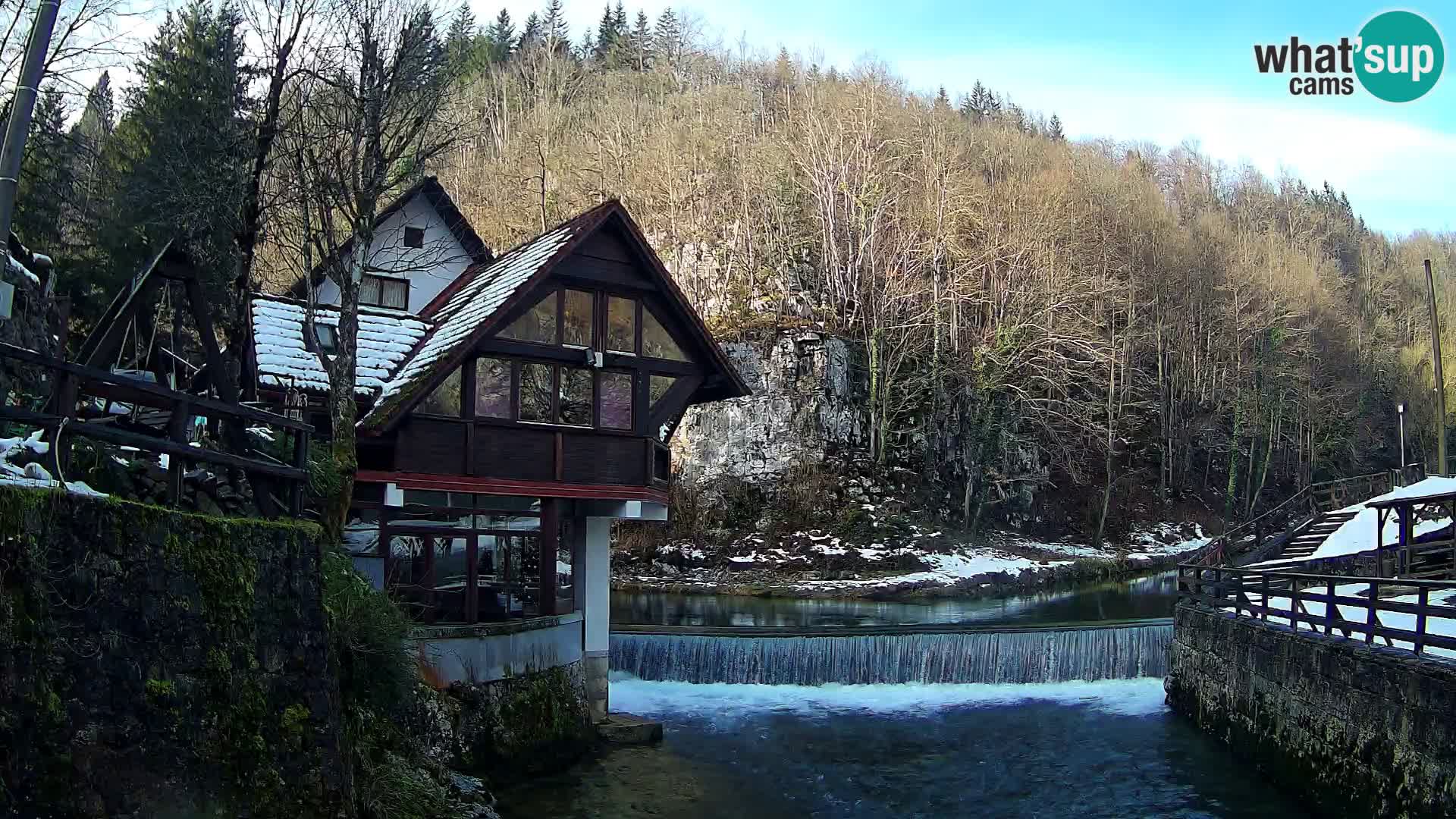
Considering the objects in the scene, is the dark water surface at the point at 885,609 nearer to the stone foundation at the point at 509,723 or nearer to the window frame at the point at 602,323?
the stone foundation at the point at 509,723

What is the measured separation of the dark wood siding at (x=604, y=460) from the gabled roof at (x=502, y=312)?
2160 mm

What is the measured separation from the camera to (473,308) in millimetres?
20000

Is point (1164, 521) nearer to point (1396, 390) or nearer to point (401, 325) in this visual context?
point (1396, 390)

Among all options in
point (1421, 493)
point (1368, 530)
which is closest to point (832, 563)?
point (1368, 530)

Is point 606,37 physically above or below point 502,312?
above

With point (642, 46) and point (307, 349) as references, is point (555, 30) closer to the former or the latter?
point (642, 46)

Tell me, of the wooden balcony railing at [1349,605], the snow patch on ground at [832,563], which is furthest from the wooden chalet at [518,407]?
the snow patch on ground at [832,563]

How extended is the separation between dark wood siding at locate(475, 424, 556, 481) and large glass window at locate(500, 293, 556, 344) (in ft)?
4.87

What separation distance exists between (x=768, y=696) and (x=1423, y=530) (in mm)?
18105

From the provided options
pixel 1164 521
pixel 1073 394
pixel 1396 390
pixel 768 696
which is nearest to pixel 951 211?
pixel 1073 394

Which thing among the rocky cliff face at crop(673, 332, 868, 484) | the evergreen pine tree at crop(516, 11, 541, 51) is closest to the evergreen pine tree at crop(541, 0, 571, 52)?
the evergreen pine tree at crop(516, 11, 541, 51)

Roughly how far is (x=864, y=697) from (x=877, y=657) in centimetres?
128

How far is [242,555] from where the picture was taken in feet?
31.8

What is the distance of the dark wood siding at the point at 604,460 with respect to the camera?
1947 centimetres
